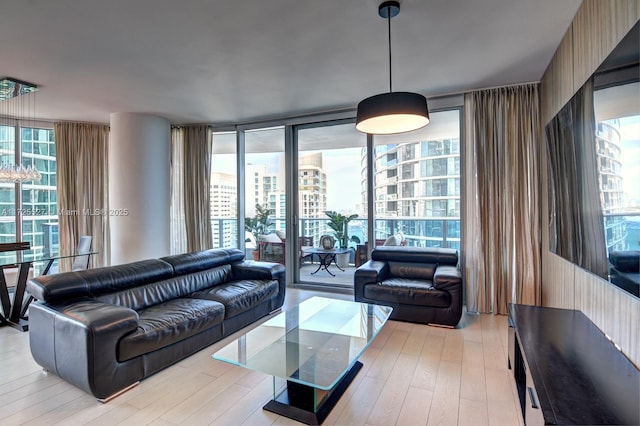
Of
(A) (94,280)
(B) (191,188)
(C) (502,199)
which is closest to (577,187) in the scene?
(C) (502,199)

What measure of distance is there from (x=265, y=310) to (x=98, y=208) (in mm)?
3799

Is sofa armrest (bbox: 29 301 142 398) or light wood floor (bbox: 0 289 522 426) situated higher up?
sofa armrest (bbox: 29 301 142 398)

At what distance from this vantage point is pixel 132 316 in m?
2.31

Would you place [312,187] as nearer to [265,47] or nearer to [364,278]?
[364,278]

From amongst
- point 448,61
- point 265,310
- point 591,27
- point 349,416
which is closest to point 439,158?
point 448,61

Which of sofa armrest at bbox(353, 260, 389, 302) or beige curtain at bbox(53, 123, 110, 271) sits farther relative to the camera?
beige curtain at bbox(53, 123, 110, 271)

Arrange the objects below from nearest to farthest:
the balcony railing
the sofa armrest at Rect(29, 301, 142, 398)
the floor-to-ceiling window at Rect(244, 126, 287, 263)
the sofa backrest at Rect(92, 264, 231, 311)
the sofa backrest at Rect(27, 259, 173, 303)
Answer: the sofa armrest at Rect(29, 301, 142, 398) → the sofa backrest at Rect(27, 259, 173, 303) → the sofa backrest at Rect(92, 264, 231, 311) → the balcony railing → the floor-to-ceiling window at Rect(244, 126, 287, 263)

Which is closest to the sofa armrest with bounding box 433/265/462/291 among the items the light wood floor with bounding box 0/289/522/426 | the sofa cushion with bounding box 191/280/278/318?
the light wood floor with bounding box 0/289/522/426

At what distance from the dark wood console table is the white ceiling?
7.29 feet

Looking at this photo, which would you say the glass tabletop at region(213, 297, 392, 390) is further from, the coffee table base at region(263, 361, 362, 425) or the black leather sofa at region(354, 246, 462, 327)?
the black leather sofa at region(354, 246, 462, 327)

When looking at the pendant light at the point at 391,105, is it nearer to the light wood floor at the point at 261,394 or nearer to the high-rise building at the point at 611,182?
the high-rise building at the point at 611,182

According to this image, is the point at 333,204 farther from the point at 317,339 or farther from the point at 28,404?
the point at 28,404

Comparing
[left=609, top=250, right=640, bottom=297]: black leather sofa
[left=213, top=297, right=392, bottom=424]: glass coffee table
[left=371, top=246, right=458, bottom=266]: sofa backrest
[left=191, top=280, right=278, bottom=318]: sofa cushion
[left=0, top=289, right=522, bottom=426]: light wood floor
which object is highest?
[left=609, top=250, right=640, bottom=297]: black leather sofa

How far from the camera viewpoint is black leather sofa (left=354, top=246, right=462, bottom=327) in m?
3.38
